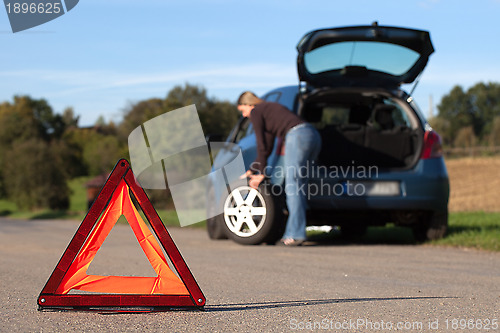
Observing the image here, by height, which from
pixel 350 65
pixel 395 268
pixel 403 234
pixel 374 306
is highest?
pixel 350 65

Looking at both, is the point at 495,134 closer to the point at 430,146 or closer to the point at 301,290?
the point at 430,146

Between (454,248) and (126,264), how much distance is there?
3.85 m

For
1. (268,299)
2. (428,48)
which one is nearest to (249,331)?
(268,299)

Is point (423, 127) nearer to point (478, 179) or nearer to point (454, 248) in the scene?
point (454, 248)

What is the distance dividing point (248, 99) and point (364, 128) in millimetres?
1628

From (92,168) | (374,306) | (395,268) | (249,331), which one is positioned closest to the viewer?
(249,331)

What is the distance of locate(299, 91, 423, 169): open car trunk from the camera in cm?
886

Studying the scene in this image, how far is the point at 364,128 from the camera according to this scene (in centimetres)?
930

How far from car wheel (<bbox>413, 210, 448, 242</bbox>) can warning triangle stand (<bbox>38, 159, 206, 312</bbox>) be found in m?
5.30

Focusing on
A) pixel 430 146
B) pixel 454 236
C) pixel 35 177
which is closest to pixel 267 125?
pixel 430 146

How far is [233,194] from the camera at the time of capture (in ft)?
27.7

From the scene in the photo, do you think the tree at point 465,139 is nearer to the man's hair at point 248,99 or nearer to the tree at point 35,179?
the tree at point 35,179

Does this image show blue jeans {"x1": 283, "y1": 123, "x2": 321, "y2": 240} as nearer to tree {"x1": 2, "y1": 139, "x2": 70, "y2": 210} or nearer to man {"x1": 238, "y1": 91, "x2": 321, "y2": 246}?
man {"x1": 238, "y1": 91, "x2": 321, "y2": 246}

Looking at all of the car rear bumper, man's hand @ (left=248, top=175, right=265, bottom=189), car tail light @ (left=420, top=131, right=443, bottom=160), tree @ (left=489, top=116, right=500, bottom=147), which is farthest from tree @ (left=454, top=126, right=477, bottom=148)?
man's hand @ (left=248, top=175, right=265, bottom=189)
